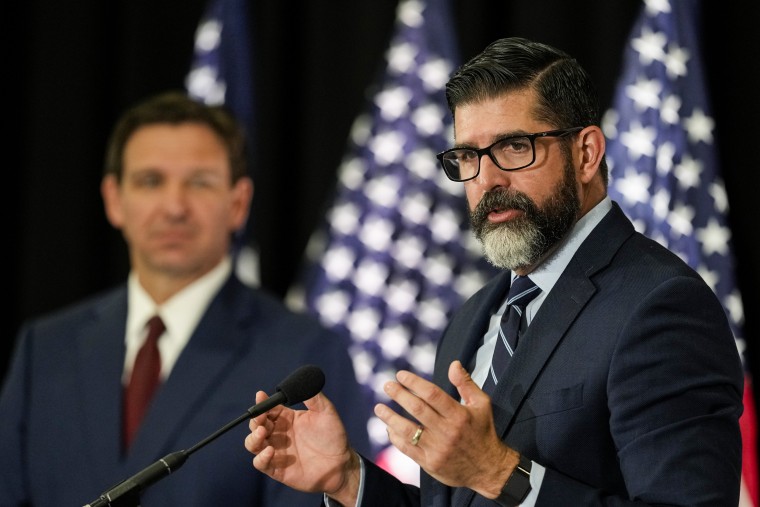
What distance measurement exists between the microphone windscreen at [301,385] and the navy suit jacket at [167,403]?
0.77 m

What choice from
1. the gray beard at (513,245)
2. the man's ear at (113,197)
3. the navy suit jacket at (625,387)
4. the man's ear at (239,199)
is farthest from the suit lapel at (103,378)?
the gray beard at (513,245)

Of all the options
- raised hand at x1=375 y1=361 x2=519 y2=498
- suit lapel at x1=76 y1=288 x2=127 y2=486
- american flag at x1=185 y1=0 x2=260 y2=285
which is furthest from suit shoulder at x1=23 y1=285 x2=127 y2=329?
raised hand at x1=375 y1=361 x2=519 y2=498

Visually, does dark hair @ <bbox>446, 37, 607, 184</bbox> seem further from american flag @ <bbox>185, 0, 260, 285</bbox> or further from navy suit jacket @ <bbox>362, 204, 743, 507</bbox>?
american flag @ <bbox>185, 0, 260, 285</bbox>

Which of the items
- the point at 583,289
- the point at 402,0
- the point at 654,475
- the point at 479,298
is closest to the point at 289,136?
the point at 402,0

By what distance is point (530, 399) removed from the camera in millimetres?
1514

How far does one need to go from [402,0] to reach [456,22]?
0.22 m

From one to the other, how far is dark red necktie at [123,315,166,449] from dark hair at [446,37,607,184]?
128 centimetres

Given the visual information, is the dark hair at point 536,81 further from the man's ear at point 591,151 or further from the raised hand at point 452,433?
the raised hand at point 452,433

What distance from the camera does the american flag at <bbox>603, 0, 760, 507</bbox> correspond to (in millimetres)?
3125

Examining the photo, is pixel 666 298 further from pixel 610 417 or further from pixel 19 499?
pixel 19 499

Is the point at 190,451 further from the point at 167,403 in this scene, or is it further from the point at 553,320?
the point at 167,403

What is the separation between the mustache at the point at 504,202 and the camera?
1.62 metres

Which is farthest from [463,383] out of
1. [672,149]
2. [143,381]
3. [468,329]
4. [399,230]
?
[399,230]

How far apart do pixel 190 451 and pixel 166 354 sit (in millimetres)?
1201
